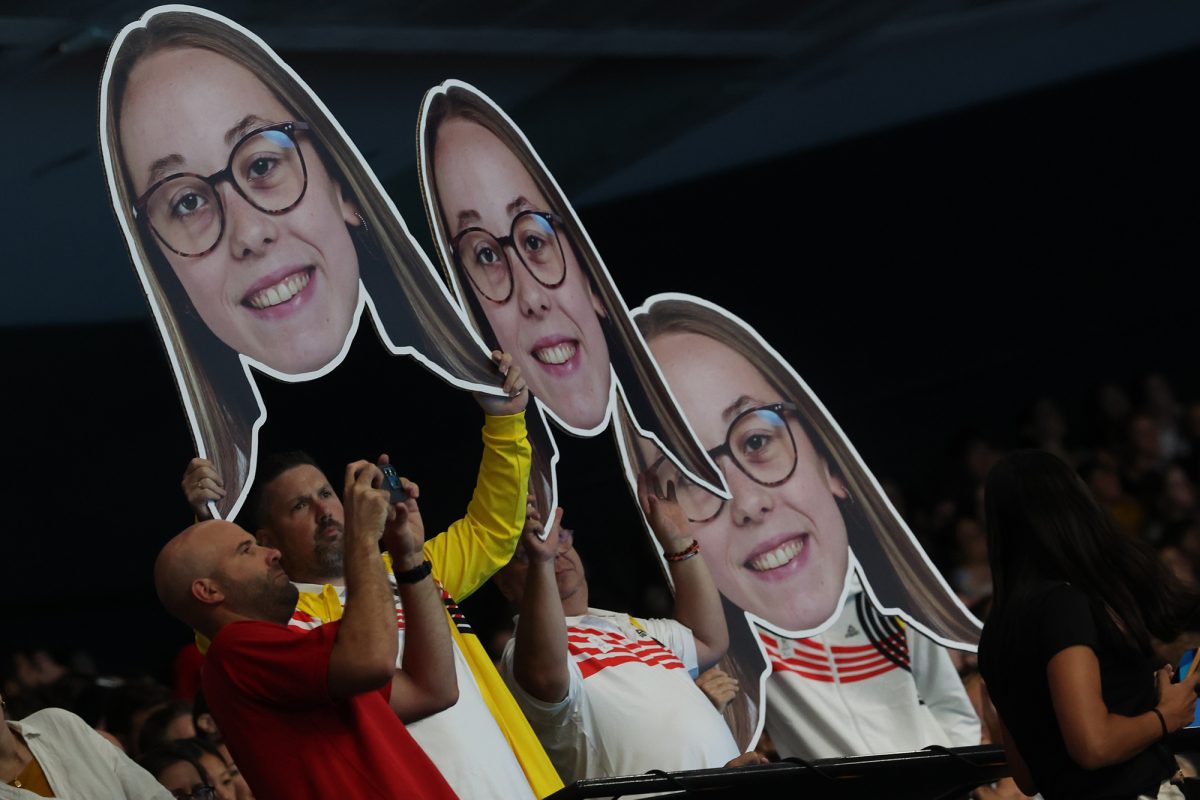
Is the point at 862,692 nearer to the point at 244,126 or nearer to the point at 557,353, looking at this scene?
the point at 557,353

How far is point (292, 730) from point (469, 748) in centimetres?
48

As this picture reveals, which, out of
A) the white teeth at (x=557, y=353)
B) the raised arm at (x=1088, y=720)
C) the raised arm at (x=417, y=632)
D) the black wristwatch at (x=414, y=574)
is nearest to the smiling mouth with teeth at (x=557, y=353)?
the white teeth at (x=557, y=353)

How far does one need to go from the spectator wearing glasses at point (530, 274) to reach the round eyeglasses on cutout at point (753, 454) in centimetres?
7

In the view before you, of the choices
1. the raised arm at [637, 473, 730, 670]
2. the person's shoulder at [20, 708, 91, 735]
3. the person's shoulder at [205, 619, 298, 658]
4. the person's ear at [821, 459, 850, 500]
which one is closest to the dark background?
the person's ear at [821, 459, 850, 500]

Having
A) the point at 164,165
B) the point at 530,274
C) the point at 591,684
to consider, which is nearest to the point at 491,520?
the point at 591,684

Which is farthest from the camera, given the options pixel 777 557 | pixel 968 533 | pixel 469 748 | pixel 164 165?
pixel 968 533

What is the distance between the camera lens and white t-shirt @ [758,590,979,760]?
13.7ft

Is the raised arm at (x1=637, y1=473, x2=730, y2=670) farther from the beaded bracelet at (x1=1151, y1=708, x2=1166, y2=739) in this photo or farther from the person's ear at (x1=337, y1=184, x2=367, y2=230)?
the beaded bracelet at (x1=1151, y1=708, x2=1166, y2=739)

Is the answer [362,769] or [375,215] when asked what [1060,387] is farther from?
[362,769]

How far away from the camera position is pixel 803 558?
13.8 feet

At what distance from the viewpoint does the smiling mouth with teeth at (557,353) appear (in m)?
3.90

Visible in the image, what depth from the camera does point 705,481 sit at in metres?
4.07

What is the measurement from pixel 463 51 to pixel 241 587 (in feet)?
9.22

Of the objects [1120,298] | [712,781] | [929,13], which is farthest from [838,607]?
Result: [1120,298]
